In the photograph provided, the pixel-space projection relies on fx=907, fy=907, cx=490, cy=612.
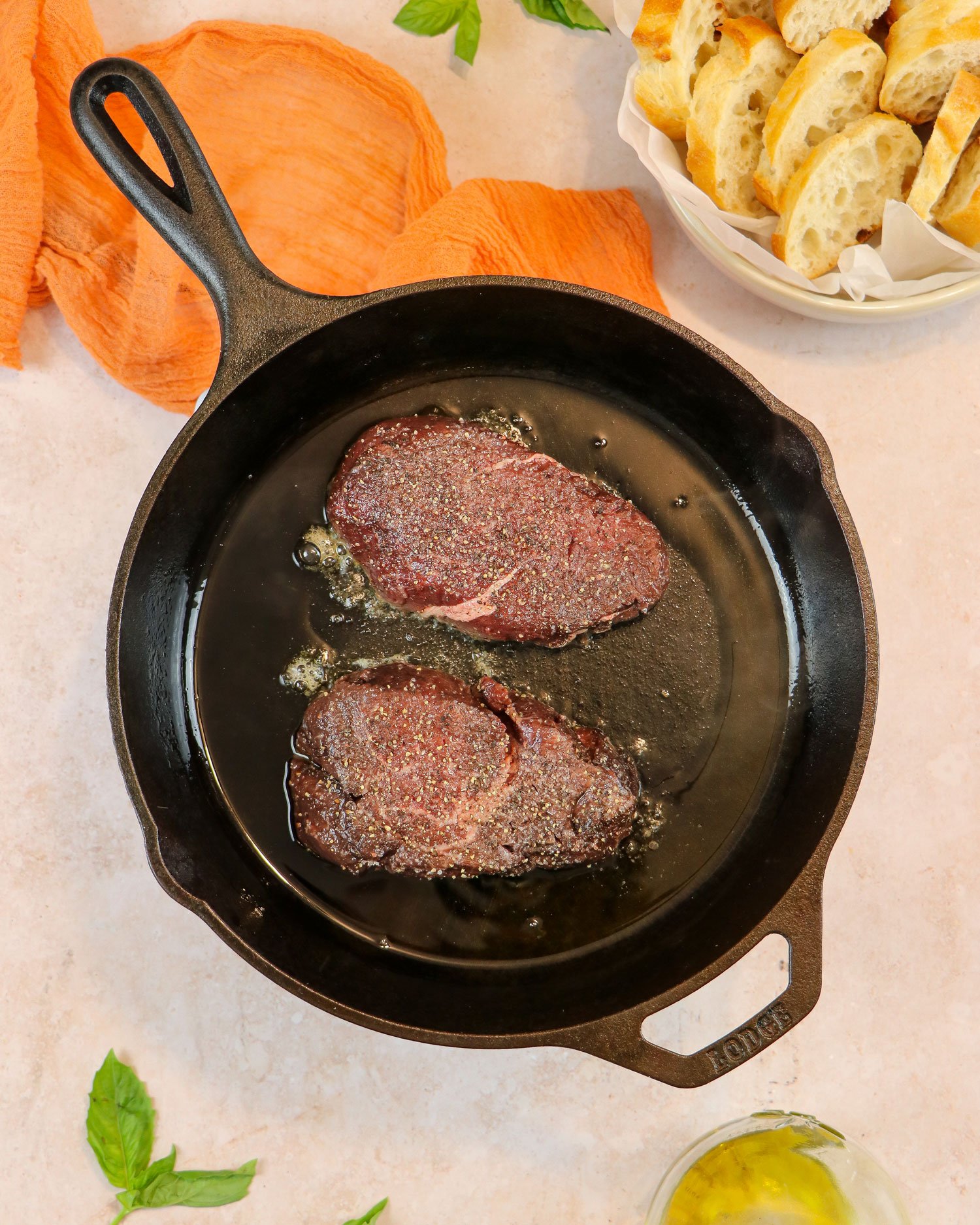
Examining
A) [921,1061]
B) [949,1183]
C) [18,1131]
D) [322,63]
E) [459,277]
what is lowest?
[18,1131]

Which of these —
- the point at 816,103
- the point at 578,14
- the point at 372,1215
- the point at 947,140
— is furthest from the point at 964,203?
the point at 372,1215

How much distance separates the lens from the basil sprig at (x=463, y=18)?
2.01 meters

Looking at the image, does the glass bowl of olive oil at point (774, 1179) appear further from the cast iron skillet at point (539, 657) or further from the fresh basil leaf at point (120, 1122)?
the fresh basil leaf at point (120, 1122)

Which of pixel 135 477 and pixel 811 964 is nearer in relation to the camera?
pixel 811 964

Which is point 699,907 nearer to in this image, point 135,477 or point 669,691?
point 669,691

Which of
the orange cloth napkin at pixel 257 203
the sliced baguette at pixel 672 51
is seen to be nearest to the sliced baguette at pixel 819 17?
the sliced baguette at pixel 672 51

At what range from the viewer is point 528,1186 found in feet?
6.48

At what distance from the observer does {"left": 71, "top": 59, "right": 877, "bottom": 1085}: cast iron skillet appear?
188 cm

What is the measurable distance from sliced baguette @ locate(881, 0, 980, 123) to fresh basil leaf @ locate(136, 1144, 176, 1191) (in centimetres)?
265

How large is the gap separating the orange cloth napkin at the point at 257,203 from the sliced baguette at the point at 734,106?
221 millimetres

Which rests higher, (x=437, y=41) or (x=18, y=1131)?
(x=437, y=41)

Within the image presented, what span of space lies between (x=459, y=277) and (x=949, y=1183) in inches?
86.4

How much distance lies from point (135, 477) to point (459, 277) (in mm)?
868

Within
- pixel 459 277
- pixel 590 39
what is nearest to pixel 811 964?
pixel 459 277
